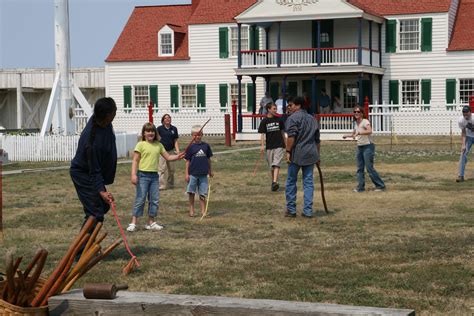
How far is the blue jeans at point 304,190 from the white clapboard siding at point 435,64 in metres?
29.1

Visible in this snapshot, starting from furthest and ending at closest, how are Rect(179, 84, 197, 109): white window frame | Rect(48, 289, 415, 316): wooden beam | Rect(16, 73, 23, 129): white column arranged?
Rect(16, 73, 23, 129): white column → Rect(179, 84, 197, 109): white window frame → Rect(48, 289, 415, 316): wooden beam

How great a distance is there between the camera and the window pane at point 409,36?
4266 cm

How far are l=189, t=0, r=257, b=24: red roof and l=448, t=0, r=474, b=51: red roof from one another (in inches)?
407

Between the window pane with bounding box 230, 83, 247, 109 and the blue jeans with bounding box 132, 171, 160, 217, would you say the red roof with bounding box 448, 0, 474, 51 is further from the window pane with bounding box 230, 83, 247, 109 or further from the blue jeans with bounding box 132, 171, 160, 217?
the blue jeans with bounding box 132, 171, 160, 217

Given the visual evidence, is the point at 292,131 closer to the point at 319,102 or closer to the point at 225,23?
the point at 319,102

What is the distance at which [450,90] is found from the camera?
41906mm

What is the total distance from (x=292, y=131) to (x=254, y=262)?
13.4 ft

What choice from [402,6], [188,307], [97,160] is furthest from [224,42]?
[188,307]

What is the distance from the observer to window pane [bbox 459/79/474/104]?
4172 cm

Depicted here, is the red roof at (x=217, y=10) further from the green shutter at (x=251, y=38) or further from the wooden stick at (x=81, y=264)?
the wooden stick at (x=81, y=264)

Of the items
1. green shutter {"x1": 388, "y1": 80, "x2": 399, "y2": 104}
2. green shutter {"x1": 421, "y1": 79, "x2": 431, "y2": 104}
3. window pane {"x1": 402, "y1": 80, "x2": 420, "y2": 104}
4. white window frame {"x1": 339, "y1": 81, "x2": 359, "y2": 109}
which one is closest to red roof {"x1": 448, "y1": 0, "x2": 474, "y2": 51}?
green shutter {"x1": 421, "y1": 79, "x2": 431, "y2": 104}

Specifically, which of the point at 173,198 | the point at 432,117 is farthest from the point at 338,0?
the point at 173,198

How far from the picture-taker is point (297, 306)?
18.7ft

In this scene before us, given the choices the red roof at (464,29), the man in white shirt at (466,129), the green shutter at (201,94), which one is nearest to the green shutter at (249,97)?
the green shutter at (201,94)
